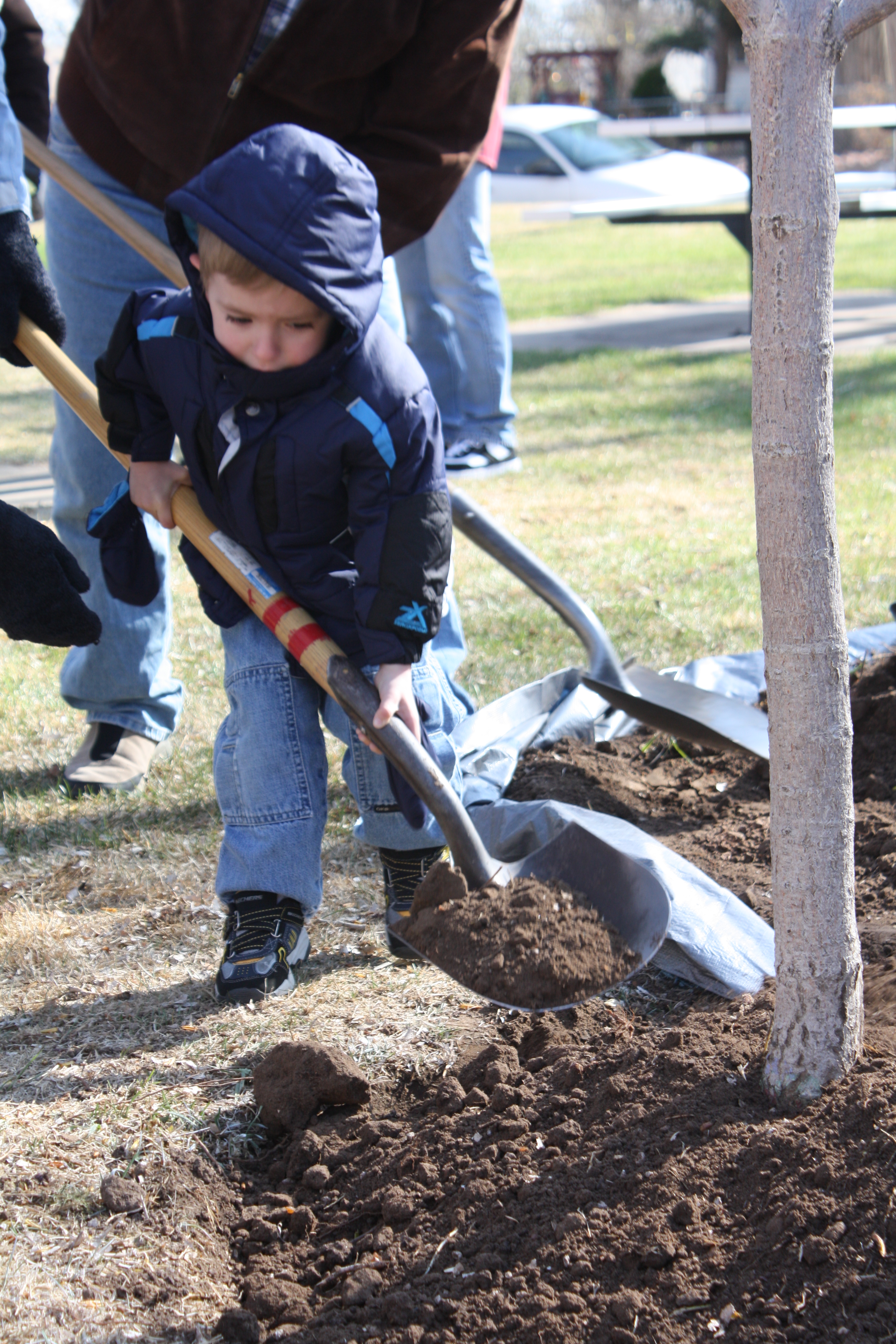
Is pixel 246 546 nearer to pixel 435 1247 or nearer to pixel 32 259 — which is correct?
pixel 32 259

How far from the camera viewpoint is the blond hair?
1.97 metres

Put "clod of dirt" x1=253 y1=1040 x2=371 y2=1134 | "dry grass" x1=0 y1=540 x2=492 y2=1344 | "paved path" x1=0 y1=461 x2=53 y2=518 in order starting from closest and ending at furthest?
"dry grass" x1=0 y1=540 x2=492 y2=1344, "clod of dirt" x1=253 y1=1040 x2=371 y2=1134, "paved path" x1=0 y1=461 x2=53 y2=518

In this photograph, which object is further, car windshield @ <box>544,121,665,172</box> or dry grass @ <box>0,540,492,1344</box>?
car windshield @ <box>544,121,665,172</box>

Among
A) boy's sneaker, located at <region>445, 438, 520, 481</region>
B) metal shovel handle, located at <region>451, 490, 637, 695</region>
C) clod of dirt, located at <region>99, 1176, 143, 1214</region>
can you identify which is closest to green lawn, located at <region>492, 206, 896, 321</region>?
boy's sneaker, located at <region>445, 438, 520, 481</region>

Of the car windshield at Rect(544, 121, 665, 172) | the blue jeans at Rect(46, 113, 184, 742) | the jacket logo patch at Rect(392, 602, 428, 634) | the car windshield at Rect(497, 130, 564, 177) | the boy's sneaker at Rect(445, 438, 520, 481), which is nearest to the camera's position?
the jacket logo patch at Rect(392, 602, 428, 634)

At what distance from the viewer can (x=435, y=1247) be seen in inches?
62.1

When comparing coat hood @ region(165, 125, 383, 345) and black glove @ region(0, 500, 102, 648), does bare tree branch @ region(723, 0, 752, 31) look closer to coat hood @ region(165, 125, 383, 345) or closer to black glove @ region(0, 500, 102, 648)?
coat hood @ region(165, 125, 383, 345)

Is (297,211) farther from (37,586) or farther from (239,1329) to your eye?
(239,1329)

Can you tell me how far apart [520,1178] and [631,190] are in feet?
52.2

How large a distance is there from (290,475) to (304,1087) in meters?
1.01

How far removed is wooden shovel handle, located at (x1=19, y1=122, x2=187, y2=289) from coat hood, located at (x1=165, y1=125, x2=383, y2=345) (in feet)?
1.88

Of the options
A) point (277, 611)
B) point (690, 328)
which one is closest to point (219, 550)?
point (277, 611)

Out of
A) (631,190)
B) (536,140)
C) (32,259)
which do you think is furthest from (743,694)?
(536,140)

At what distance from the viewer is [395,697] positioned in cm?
207
